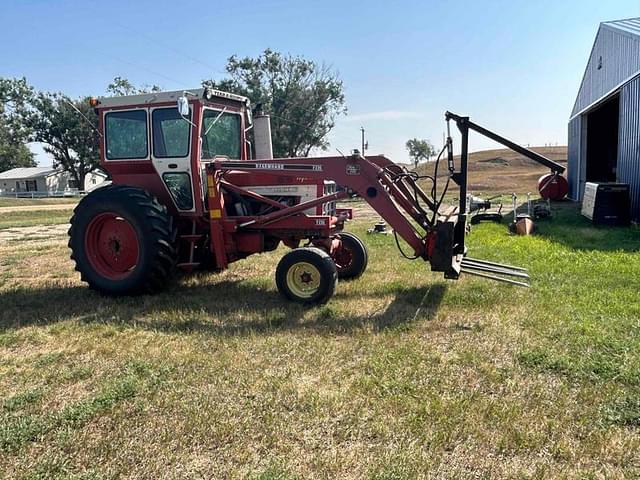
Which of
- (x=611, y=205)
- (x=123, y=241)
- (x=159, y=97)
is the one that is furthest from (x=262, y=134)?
(x=611, y=205)

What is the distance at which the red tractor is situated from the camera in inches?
244

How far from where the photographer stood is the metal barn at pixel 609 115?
1359 cm

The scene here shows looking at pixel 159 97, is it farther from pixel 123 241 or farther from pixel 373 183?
pixel 373 183

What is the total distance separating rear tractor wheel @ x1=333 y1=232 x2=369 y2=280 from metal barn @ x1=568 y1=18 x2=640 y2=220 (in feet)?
30.2

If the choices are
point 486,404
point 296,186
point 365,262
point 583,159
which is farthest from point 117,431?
point 583,159

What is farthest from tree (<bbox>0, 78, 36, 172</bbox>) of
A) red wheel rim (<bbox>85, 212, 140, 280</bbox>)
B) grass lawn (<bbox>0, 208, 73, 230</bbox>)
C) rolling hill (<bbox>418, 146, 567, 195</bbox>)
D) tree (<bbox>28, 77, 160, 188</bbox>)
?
red wheel rim (<bbox>85, 212, 140, 280</bbox>)

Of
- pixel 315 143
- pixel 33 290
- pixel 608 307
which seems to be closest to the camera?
pixel 608 307

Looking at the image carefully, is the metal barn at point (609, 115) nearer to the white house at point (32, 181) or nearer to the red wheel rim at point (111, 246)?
the red wheel rim at point (111, 246)

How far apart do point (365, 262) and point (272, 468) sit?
479 cm

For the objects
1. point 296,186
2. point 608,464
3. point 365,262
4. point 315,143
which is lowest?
point 608,464

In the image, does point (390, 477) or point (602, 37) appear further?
point (602, 37)

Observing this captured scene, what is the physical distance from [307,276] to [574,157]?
67.3ft

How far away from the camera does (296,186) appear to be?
22.6ft

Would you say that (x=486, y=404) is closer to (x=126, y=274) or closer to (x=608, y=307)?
(x=608, y=307)
